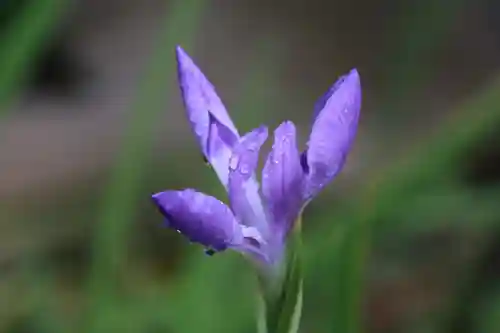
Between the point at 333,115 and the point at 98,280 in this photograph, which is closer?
the point at 333,115

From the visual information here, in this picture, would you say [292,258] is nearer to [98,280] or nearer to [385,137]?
[98,280]

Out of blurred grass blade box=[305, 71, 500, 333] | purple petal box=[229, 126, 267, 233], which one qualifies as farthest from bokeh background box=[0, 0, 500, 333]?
purple petal box=[229, 126, 267, 233]

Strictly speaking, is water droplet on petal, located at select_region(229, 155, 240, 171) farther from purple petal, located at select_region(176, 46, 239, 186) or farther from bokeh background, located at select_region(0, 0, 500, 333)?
bokeh background, located at select_region(0, 0, 500, 333)

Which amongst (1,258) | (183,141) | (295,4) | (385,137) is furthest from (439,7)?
(295,4)

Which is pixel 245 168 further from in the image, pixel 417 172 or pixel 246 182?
pixel 417 172

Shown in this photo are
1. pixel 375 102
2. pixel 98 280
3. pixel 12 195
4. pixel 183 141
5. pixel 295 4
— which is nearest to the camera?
pixel 98 280

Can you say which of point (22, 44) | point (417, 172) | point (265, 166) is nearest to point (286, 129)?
point (265, 166)
